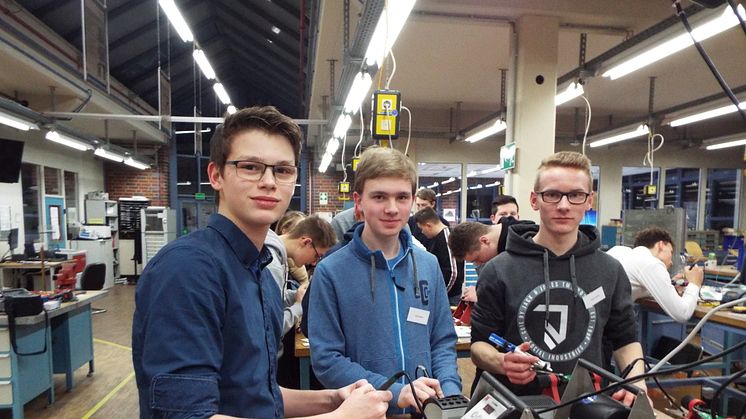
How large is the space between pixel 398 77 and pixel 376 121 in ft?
13.1

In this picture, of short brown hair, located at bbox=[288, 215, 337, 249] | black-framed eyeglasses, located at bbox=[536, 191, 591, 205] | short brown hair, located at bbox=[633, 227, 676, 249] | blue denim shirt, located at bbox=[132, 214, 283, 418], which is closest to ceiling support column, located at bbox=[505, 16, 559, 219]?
short brown hair, located at bbox=[633, 227, 676, 249]

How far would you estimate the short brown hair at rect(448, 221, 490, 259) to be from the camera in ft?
7.91

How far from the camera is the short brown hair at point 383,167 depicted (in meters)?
1.37

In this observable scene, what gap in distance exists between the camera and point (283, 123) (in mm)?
929

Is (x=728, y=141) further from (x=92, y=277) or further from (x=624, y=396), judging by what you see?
(x=92, y=277)

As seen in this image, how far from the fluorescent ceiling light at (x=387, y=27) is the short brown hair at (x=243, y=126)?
1327 millimetres

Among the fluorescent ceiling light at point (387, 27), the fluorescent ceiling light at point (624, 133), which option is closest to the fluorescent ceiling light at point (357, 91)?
the fluorescent ceiling light at point (387, 27)

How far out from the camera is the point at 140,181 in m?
10.3

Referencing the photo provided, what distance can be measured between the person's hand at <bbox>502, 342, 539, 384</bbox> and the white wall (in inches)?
293

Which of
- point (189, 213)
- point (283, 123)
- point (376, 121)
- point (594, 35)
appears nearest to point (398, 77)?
point (594, 35)

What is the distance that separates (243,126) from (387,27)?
1.43m

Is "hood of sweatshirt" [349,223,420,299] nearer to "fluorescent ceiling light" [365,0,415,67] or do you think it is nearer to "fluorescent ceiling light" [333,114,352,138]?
"fluorescent ceiling light" [365,0,415,67]

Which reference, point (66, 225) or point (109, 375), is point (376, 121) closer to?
point (109, 375)

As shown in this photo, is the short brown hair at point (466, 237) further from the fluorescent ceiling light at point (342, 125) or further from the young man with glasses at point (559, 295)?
the fluorescent ceiling light at point (342, 125)
